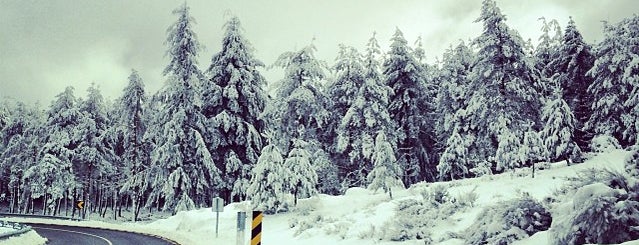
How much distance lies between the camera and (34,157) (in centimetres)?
5141

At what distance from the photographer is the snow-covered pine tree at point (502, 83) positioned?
86.7ft

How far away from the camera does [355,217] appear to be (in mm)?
17766

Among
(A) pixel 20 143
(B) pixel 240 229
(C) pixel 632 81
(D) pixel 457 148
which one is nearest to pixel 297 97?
(D) pixel 457 148

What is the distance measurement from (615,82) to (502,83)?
8.44 m

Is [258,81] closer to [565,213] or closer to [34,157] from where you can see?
[565,213]

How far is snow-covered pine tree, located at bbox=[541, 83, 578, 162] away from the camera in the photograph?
83.1ft

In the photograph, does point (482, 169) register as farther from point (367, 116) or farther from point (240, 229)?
point (240, 229)

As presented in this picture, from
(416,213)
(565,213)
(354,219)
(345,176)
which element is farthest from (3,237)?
(345,176)

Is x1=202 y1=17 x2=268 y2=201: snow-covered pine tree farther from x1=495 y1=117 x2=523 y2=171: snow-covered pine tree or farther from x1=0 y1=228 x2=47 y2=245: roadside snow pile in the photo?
x1=495 y1=117 x2=523 y2=171: snow-covered pine tree

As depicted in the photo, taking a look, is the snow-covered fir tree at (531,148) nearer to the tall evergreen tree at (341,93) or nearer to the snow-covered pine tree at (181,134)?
the tall evergreen tree at (341,93)

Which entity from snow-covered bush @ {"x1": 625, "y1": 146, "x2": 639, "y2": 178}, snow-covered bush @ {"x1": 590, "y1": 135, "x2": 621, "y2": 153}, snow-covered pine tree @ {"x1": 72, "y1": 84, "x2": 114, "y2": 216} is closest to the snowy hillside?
snow-covered bush @ {"x1": 625, "y1": 146, "x2": 639, "y2": 178}

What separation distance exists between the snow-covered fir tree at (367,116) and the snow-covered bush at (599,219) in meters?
22.0

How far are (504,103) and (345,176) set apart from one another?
16.0 metres

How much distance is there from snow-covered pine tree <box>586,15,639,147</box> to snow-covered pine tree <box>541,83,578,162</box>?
4.39 metres
